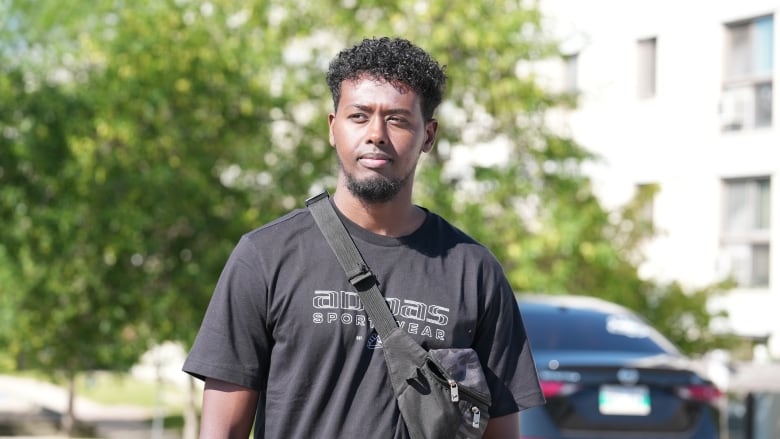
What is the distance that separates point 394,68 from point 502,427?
86 cm

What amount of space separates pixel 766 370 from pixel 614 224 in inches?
272

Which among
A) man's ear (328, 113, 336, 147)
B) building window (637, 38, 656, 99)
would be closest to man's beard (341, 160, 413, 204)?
man's ear (328, 113, 336, 147)

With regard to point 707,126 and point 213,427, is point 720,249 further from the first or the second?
point 213,427

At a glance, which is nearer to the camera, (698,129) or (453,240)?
(453,240)

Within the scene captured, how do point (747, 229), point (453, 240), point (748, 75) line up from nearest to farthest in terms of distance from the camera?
point (453, 240) < point (748, 75) < point (747, 229)

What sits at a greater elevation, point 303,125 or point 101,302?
point 303,125

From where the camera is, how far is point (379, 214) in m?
3.32

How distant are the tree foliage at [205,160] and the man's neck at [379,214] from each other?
12.9 metres

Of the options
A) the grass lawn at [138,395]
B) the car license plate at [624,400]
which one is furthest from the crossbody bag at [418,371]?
the grass lawn at [138,395]

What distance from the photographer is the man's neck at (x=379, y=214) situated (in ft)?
10.9

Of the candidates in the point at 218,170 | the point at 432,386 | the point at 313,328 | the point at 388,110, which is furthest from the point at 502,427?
the point at 218,170

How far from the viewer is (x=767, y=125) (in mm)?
24938

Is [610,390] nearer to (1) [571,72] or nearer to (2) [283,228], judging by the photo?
(2) [283,228]

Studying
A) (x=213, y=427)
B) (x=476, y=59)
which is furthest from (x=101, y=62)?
(x=213, y=427)
